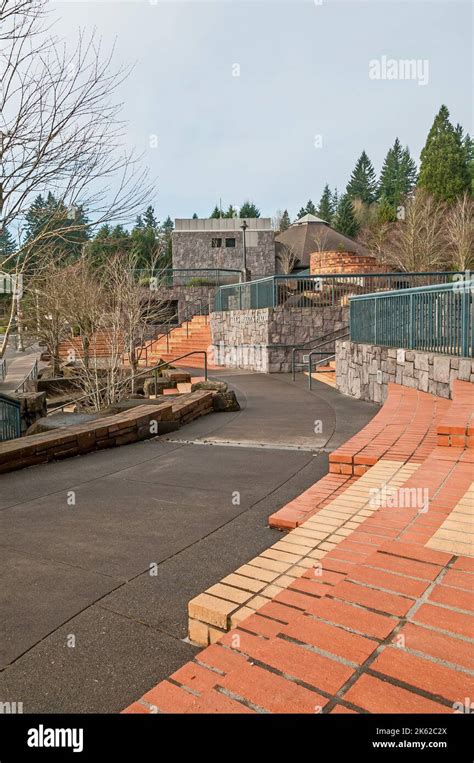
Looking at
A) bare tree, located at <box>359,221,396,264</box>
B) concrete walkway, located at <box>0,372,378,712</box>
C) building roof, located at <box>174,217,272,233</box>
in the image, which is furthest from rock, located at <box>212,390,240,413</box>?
building roof, located at <box>174,217,272,233</box>

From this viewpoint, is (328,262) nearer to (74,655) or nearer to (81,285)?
(81,285)

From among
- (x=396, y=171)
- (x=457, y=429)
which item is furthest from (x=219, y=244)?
(x=396, y=171)

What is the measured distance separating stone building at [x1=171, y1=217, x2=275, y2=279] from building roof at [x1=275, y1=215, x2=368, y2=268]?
9.62ft

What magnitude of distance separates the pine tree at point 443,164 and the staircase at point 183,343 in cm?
2734

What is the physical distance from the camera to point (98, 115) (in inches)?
274

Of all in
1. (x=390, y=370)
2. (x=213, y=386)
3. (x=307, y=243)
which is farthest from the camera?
(x=307, y=243)

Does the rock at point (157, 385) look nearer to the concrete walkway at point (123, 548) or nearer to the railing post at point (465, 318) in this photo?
the concrete walkway at point (123, 548)

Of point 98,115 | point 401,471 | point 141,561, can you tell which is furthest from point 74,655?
point 98,115

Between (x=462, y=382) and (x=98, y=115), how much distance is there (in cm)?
571

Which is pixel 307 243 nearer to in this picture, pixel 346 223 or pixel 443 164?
A: pixel 443 164

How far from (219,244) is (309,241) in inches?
377

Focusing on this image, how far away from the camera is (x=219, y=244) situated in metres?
42.4

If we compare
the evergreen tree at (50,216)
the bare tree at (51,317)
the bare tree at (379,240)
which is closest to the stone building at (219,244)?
the bare tree at (379,240)

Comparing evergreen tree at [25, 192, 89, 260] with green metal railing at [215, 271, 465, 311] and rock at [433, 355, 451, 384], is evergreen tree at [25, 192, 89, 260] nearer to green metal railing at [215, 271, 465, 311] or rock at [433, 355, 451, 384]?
rock at [433, 355, 451, 384]
